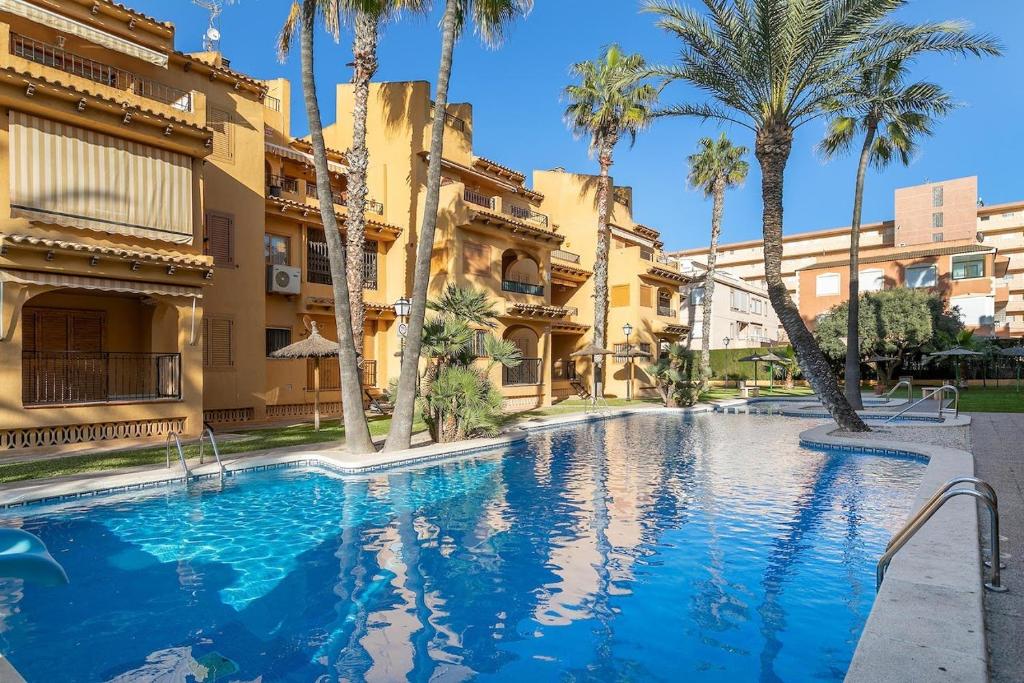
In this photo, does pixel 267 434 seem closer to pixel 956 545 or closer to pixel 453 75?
pixel 453 75

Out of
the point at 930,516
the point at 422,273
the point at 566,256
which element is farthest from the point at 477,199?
the point at 930,516

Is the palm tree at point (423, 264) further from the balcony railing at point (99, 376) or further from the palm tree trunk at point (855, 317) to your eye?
the palm tree trunk at point (855, 317)

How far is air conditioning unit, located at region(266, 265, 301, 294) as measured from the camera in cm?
1883

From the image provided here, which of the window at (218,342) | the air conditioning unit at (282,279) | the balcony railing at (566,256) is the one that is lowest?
the window at (218,342)

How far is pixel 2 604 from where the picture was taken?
5418 mm

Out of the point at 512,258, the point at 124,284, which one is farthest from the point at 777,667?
the point at 512,258

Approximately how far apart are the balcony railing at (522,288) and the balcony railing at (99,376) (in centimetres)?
1312

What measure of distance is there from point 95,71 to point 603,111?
65.3ft

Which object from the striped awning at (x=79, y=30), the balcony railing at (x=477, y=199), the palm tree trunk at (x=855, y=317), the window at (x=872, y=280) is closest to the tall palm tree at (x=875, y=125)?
the palm tree trunk at (x=855, y=317)

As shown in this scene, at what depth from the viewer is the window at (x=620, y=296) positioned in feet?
105

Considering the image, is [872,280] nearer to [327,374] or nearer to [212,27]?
[327,374]

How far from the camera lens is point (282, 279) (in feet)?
62.2

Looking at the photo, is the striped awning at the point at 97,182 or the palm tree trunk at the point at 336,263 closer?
the palm tree trunk at the point at 336,263

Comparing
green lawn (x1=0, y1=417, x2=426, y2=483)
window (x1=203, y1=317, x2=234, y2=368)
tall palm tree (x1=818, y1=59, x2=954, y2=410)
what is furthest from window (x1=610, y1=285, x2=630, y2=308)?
window (x1=203, y1=317, x2=234, y2=368)
